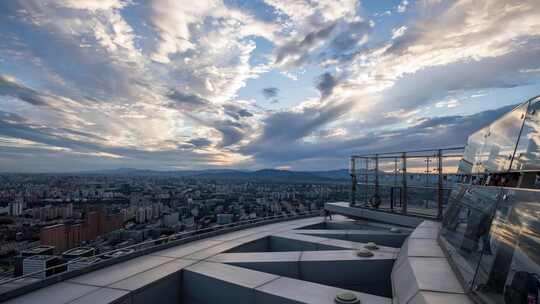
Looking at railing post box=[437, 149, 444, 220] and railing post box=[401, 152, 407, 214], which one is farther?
railing post box=[401, 152, 407, 214]

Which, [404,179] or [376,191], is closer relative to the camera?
[404,179]

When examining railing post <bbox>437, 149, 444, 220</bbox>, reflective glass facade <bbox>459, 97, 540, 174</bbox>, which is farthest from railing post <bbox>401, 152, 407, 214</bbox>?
reflective glass facade <bbox>459, 97, 540, 174</bbox>

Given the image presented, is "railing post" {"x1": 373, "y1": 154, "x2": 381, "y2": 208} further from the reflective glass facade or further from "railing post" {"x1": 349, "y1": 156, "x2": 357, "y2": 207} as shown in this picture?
the reflective glass facade

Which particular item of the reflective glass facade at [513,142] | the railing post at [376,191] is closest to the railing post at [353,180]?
the railing post at [376,191]

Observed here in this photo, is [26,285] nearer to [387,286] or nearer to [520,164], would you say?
[387,286]

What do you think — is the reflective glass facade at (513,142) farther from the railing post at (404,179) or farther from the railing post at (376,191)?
the railing post at (376,191)

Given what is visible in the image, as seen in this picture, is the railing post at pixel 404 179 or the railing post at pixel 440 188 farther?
the railing post at pixel 404 179

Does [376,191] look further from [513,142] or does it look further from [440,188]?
[513,142]

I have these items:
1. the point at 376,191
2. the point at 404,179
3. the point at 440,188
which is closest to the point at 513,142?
the point at 440,188

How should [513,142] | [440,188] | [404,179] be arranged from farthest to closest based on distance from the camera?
[404,179], [440,188], [513,142]

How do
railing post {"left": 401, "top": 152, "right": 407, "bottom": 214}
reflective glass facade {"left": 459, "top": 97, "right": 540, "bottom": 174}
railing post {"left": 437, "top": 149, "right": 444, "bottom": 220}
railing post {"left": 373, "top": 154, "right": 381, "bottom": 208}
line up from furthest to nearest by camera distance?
railing post {"left": 373, "top": 154, "right": 381, "bottom": 208}, railing post {"left": 401, "top": 152, "right": 407, "bottom": 214}, railing post {"left": 437, "top": 149, "right": 444, "bottom": 220}, reflective glass facade {"left": 459, "top": 97, "right": 540, "bottom": 174}

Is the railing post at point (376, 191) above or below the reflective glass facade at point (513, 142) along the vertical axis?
below
